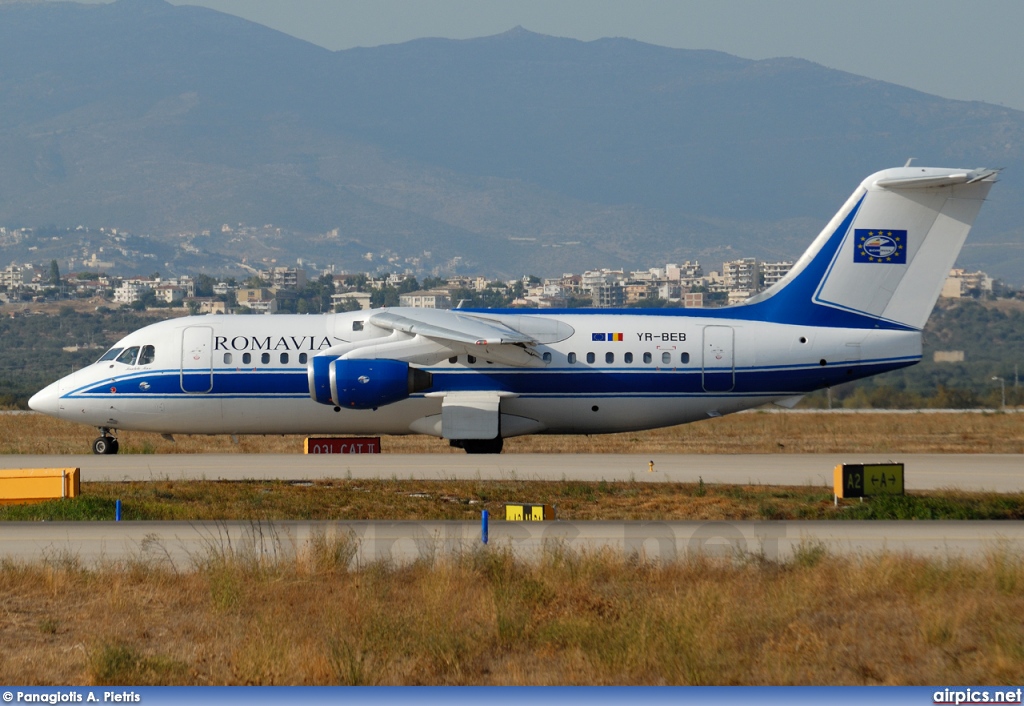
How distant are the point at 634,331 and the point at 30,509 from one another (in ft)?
53.3

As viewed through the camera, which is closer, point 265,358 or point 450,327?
point 450,327

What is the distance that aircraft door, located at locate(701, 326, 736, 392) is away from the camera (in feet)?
112

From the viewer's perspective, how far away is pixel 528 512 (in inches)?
896

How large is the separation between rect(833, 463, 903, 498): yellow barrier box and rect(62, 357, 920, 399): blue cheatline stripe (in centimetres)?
836

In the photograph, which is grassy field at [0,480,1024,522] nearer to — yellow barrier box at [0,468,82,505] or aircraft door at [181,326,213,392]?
yellow barrier box at [0,468,82,505]

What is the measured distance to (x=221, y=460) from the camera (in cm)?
3341

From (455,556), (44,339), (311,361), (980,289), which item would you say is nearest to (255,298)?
(44,339)

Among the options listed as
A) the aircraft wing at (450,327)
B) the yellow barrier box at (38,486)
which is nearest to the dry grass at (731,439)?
the aircraft wing at (450,327)

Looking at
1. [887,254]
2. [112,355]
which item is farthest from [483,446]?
[887,254]

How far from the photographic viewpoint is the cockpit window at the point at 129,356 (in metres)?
36.0

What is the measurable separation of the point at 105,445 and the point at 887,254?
20788 mm

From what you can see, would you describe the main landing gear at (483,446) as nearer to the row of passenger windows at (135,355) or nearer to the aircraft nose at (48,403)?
the row of passenger windows at (135,355)

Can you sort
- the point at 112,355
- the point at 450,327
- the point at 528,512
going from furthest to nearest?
the point at 112,355
the point at 450,327
the point at 528,512

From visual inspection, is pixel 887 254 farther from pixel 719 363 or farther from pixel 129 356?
pixel 129 356
